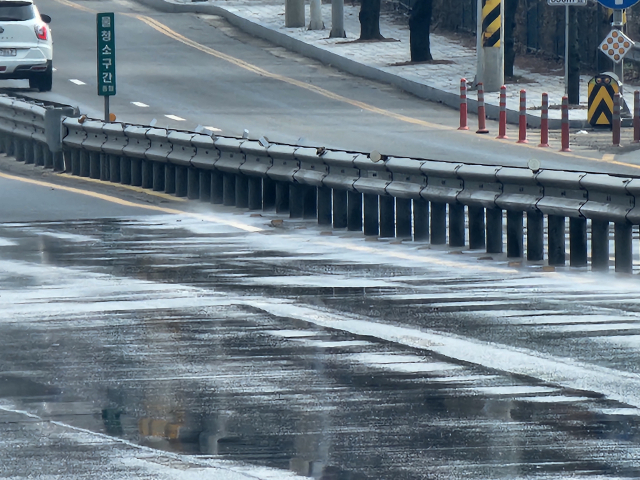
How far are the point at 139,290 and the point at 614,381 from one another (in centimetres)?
431

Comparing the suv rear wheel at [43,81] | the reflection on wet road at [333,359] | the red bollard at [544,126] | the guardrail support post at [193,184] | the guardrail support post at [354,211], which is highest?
the reflection on wet road at [333,359]

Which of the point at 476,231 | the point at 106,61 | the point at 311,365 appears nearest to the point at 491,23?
the point at 106,61

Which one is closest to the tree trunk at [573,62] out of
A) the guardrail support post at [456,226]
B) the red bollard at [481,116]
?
the red bollard at [481,116]

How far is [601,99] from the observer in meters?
26.4

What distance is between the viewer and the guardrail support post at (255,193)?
16.8 m

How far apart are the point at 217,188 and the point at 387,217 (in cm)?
335

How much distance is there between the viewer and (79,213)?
16719 millimetres

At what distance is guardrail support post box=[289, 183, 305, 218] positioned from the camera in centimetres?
1603

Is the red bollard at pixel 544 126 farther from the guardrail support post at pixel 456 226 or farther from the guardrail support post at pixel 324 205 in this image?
the guardrail support post at pixel 456 226

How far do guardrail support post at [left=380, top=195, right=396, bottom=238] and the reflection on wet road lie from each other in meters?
1.37

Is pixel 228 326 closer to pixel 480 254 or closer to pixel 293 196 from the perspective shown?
pixel 480 254

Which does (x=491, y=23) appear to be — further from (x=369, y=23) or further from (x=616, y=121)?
(x=369, y=23)

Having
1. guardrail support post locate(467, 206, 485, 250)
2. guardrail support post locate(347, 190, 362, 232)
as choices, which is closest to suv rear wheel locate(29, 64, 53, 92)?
guardrail support post locate(347, 190, 362, 232)

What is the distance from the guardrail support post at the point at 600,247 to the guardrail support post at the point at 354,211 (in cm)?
330
